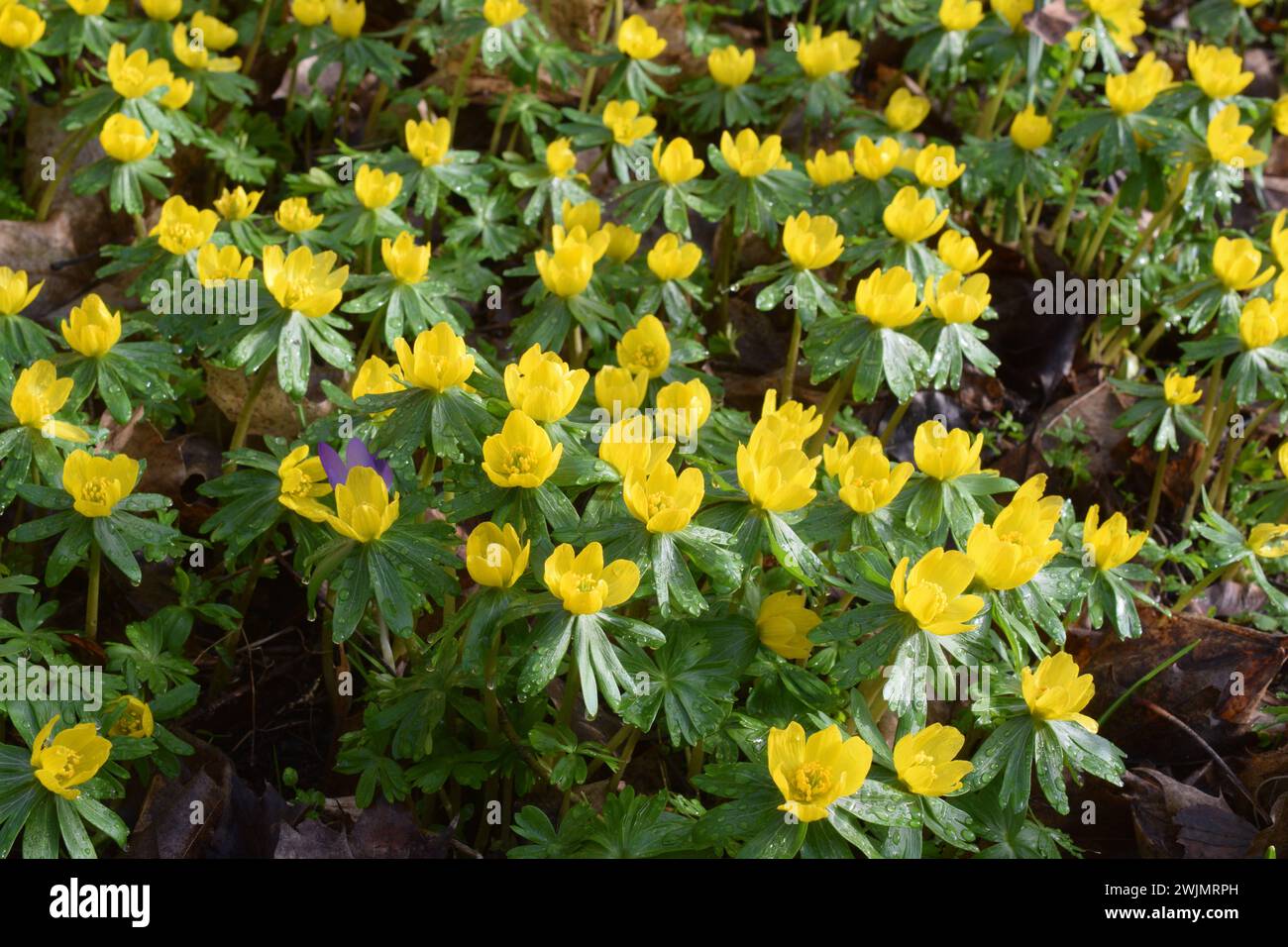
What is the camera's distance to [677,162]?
3.38 metres

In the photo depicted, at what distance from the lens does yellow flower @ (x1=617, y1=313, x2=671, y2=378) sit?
2.85 meters

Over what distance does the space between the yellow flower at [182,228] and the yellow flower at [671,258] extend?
3.55 ft

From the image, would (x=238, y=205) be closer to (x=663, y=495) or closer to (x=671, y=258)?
(x=671, y=258)

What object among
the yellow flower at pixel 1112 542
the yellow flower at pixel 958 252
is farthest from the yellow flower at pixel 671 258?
the yellow flower at pixel 1112 542

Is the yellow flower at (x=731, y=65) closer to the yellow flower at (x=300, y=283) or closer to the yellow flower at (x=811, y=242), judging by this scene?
the yellow flower at (x=811, y=242)

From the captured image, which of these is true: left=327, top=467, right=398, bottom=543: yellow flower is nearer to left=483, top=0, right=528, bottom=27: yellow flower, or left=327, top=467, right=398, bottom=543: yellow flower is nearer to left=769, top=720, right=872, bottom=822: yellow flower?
left=769, top=720, right=872, bottom=822: yellow flower

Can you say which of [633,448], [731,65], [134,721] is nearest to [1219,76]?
[731,65]

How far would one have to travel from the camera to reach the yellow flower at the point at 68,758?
2.07m

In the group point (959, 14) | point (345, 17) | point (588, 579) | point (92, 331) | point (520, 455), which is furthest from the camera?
point (959, 14)

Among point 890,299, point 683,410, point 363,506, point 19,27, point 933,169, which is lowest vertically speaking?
point 363,506

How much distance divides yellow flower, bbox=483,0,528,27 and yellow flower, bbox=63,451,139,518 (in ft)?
6.11

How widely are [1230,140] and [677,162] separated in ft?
5.23

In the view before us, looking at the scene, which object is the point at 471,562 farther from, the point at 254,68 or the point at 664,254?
the point at 254,68
